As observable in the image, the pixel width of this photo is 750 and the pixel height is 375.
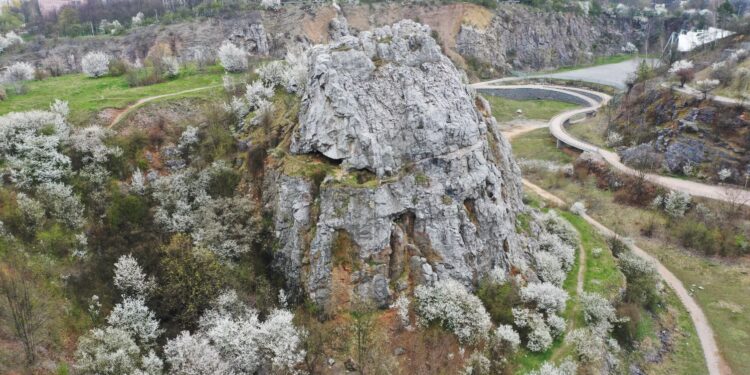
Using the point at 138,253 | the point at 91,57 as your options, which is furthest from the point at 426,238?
the point at 91,57

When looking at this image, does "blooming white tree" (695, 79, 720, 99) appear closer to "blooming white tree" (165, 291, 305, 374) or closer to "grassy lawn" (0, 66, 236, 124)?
"grassy lawn" (0, 66, 236, 124)

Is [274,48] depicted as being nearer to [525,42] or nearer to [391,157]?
[525,42]

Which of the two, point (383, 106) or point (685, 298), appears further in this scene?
point (685, 298)

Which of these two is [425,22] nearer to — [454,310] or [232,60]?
[232,60]

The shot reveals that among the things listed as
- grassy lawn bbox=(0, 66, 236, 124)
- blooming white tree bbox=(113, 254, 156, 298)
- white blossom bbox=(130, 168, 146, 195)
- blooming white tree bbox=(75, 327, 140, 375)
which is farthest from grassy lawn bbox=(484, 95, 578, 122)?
blooming white tree bbox=(75, 327, 140, 375)

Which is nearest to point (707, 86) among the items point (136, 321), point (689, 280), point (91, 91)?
point (689, 280)

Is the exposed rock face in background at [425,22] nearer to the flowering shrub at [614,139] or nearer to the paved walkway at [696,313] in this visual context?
the flowering shrub at [614,139]

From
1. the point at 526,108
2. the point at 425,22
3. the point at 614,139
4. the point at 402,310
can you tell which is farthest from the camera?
the point at 425,22
